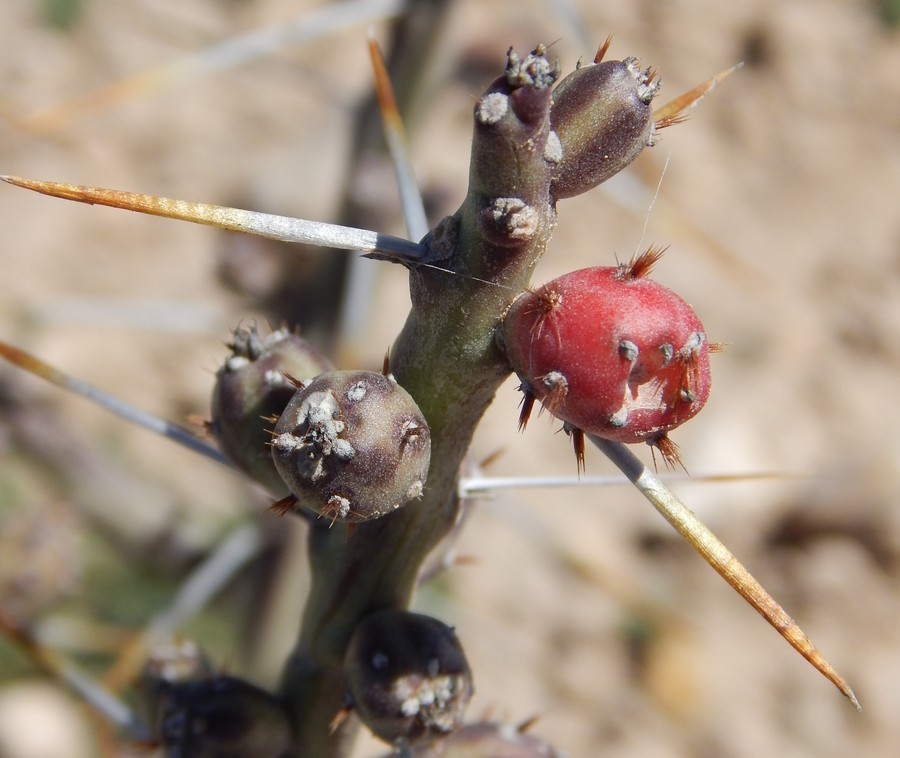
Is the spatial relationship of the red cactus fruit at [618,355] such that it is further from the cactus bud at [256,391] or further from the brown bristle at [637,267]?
the cactus bud at [256,391]

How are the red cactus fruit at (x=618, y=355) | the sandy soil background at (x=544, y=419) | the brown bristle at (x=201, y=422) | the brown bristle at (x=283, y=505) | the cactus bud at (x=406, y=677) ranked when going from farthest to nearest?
the sandy soil background at (x=544, y=419)
the brown bristle at (x=201, y=422)
the cactus bud at (x=406, y=677)
the brown bristle at (x=283, y=505)
the red cactus fruit at (x=618, y=355)

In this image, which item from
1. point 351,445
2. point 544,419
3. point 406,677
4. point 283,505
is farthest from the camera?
point 544,419

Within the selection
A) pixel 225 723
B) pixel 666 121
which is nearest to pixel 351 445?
pixel 666 121

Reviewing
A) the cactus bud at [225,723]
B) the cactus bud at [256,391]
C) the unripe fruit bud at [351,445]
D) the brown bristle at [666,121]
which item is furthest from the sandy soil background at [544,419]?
the unripe fruit bud at [351,445]

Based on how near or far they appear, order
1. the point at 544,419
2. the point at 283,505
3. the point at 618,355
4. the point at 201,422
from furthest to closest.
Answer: the point at 544,419 → the point at 201,422 → the point at 283,505 → the point at 618,355

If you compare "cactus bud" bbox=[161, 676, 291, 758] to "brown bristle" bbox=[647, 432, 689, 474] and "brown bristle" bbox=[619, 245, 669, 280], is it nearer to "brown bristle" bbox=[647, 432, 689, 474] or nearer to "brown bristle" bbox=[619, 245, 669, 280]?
"brown bristle" bbox=[647, 432, 689, 474]

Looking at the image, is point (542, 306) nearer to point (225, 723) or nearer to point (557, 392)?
point (557, 392)
